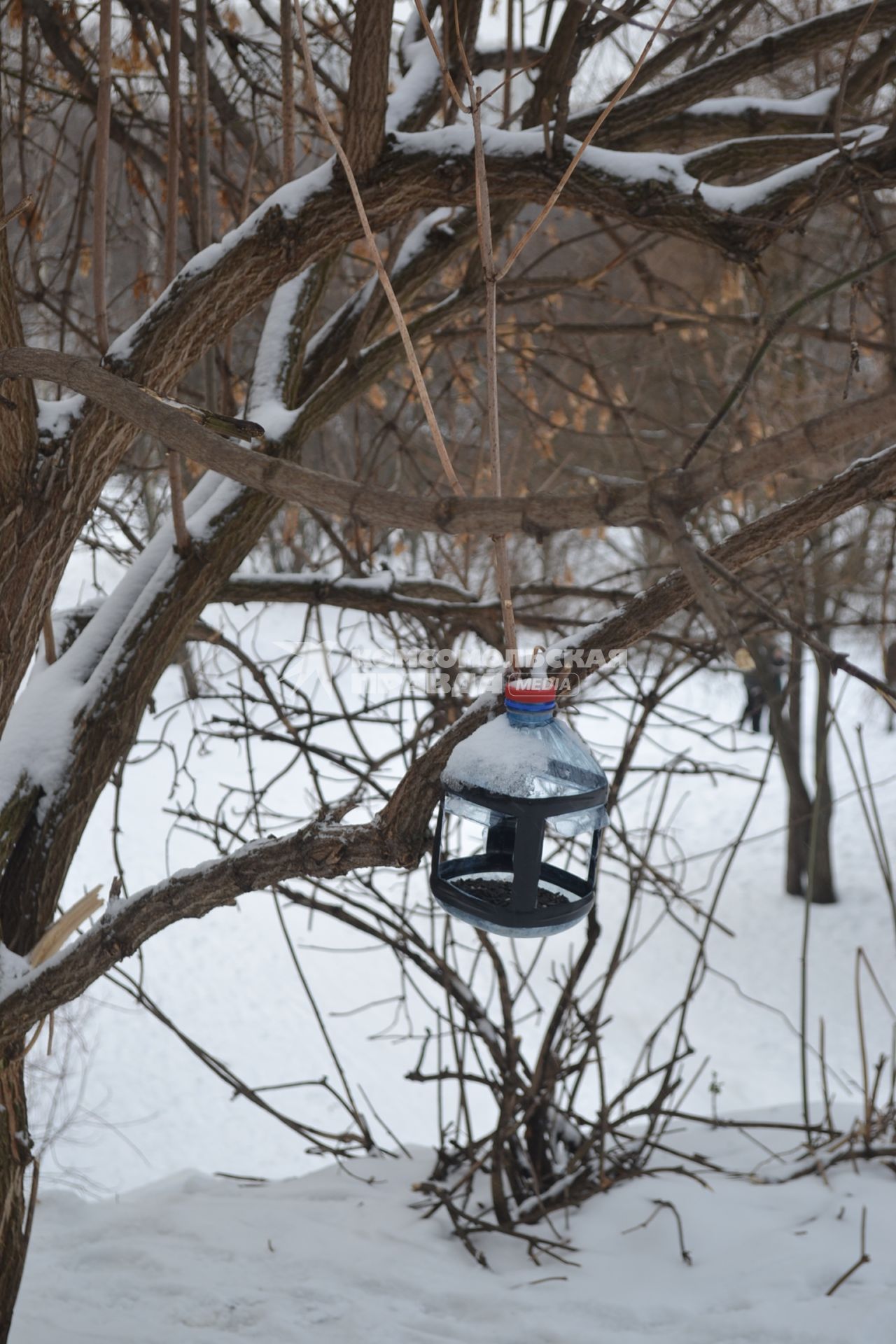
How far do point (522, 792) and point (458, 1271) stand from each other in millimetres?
1500

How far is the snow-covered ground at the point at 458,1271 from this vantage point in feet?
6.18

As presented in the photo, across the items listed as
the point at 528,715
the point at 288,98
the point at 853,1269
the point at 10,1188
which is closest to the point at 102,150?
the point at 288,98

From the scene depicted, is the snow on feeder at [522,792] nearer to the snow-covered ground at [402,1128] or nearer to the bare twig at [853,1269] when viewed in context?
the snow-covered ground at [402,1128]

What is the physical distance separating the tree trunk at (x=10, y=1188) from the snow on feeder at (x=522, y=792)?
878mm

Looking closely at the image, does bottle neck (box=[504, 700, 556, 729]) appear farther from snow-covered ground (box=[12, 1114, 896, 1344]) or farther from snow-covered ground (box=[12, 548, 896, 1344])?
snow-covered ground (box=[12, 1114, 896, 1344])

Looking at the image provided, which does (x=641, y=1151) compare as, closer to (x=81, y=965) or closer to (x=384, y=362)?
(x=81, y=965)

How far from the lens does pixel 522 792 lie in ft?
3.56

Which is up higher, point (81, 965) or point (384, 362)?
point (384, 362)

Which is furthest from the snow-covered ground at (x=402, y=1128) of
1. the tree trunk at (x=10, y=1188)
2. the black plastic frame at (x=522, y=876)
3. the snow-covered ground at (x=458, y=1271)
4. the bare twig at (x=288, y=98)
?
the bare twig at (x=288, y=98)

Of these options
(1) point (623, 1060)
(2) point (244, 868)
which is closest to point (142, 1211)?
(2) point (244, 868)

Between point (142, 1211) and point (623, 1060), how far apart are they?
174 inches

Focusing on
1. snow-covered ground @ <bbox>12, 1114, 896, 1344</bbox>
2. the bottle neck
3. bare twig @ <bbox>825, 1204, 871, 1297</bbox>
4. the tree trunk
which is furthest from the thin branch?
bare twig @ <bbox>825, 1204, 871, 1297</bbox>

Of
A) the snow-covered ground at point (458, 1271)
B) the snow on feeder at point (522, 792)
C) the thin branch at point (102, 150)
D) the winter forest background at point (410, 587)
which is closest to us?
the snow on feeder at point (522, 792)

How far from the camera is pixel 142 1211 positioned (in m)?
2.42
